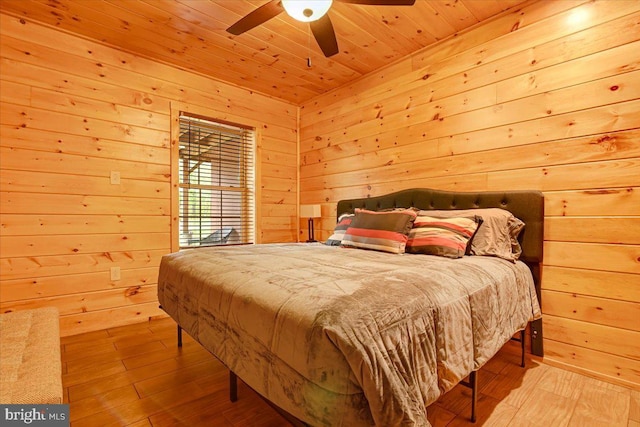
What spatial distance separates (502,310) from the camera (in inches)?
63.8

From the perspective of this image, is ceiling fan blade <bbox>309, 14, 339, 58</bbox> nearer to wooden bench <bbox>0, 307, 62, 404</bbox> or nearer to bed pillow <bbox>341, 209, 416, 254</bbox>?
bed pillow <bbox>341, 209, 416, 254</bbox>

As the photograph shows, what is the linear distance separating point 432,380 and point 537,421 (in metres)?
0.90

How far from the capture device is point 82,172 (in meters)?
2.71

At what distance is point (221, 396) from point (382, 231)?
150 centimetres

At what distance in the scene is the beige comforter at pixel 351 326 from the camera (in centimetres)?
86

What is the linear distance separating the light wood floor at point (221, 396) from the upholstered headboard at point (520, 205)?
1.24 ft

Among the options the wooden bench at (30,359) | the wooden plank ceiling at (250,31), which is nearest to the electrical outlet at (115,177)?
the wooden plank ceiling at (250,31)

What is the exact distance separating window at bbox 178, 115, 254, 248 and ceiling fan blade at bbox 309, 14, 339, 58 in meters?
1.85

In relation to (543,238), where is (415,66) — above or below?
above

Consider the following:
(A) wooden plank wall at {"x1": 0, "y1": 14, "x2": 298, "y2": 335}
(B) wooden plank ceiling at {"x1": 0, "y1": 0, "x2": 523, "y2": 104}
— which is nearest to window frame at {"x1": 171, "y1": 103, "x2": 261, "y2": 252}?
(A) wooden plank wall at {"x1": 0, "y1": 14, "x2": 298, "y2": 335}

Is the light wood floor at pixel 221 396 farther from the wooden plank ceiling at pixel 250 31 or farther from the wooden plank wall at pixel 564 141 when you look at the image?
the wooden plank ceiling at pixel 250 31

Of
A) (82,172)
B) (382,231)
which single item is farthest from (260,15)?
(82,172)

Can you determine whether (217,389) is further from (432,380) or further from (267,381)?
(432,380)

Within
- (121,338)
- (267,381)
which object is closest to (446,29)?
(267,381)
